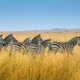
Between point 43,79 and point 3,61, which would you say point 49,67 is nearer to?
point 43,79

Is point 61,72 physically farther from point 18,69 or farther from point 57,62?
point 18,69

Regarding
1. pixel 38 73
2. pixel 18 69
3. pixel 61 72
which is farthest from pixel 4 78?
pixel 61 72

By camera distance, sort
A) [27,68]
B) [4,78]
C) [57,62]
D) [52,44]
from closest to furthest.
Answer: [4,78], [27,68], [57,62], [52,44]

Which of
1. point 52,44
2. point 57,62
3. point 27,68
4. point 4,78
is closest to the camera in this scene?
point 4,78

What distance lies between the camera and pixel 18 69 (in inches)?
229

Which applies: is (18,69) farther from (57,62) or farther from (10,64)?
(57,62)

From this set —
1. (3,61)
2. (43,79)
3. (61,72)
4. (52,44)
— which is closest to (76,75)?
(61,72)

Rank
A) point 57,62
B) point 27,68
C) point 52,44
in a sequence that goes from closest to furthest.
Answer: point 27,68 < point 57,62 < point 52,44

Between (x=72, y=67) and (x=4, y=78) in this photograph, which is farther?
(x=72, y=67)

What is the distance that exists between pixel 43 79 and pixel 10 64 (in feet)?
2.84

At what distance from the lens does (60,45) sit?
46.5 ft

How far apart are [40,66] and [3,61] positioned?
0.86m

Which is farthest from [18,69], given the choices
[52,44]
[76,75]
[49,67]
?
[52,44]

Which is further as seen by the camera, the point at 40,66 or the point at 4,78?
the point at 40,66
